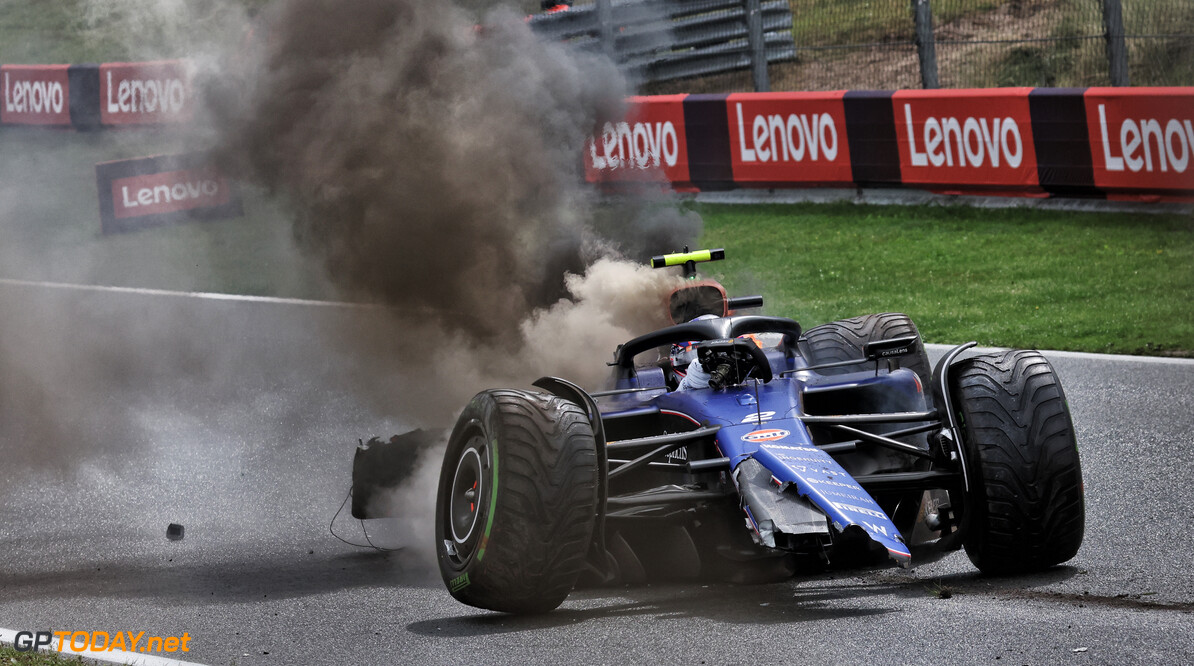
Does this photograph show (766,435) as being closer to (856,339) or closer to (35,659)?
(856,339)

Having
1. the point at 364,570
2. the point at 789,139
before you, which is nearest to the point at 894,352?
the point at 364,570

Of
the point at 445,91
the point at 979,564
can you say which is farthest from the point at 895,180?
the point at 979,564

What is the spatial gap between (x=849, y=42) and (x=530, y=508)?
1661cm

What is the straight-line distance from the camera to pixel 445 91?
1065cm

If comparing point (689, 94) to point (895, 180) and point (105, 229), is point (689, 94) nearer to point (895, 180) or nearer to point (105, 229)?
point (895, 180)

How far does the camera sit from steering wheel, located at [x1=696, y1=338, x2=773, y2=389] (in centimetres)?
668

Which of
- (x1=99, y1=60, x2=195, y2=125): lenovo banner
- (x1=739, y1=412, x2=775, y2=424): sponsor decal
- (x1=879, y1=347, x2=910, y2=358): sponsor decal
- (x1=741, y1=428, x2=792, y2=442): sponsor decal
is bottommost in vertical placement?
(x1=741, y1=428, x2=792, y2=442): sponsor decal

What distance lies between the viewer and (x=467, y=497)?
6.20 metres

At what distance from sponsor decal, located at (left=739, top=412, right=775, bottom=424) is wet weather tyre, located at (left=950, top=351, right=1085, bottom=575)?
35.5 inches

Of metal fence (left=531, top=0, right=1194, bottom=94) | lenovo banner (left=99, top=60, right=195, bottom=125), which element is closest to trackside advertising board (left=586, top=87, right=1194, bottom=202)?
metal fence (left=531, top=0, right=1194, bottom=94)

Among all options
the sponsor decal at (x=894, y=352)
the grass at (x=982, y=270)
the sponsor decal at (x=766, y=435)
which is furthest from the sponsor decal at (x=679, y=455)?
the grass at (x=982, y=270)

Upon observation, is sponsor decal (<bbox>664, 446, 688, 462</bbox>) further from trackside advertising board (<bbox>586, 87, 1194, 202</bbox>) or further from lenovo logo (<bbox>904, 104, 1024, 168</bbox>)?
lenovo logo (<bbox>904, 104, 1024, 168</bbox>)

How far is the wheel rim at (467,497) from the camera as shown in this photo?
6.05 meters

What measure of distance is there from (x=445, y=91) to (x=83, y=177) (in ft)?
49.4
